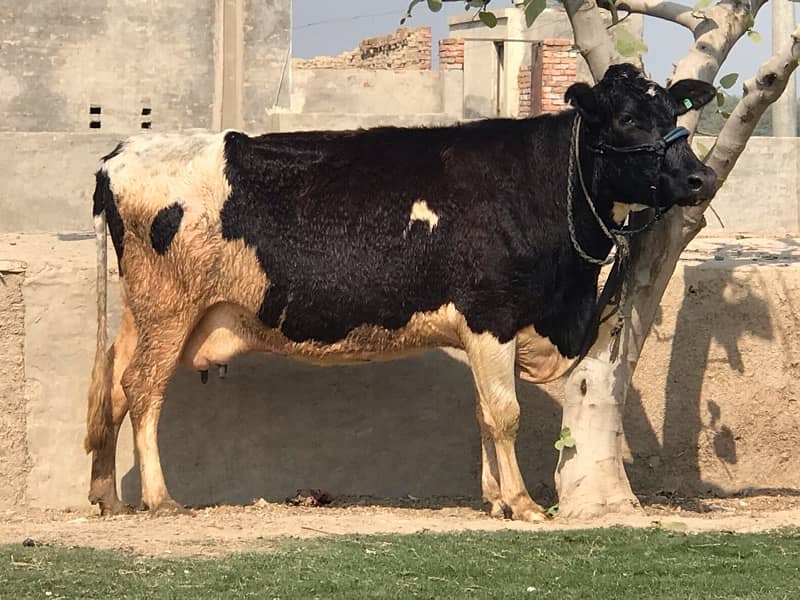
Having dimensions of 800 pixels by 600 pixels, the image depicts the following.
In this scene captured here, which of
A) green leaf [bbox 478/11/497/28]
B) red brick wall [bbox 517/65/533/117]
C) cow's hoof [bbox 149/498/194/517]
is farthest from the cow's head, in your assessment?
red brick wall [bbox 517/65/533/117]

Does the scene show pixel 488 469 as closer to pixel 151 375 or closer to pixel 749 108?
pixel 151 375

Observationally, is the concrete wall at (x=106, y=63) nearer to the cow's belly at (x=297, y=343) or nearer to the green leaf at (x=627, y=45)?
the cow's belly at (x=297, y=343)

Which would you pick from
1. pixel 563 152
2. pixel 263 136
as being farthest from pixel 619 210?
pixel 263 136

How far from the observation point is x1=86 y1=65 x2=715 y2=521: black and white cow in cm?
913

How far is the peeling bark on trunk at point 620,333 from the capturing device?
923 centimetres

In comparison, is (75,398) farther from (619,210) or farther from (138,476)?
(619,210)

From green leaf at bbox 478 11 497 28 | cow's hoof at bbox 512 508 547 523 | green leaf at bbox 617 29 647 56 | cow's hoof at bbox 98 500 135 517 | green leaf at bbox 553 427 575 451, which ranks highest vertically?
green leaf at bbox 478 11 497 28

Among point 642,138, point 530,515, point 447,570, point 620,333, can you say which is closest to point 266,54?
point 620,333

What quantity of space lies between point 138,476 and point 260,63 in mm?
11448

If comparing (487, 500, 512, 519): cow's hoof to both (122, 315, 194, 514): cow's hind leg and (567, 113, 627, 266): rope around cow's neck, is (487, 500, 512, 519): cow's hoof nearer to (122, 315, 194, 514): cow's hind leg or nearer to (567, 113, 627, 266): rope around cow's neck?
(567, 113, 627, 266): rope around cow's neck

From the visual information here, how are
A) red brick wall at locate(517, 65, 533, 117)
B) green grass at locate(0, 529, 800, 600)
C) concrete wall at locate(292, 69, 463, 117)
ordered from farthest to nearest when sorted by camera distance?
concrete wall at locate(292, 69, 463, 117), red brick wall at locate(517, 65, 533, 117), green grass at locate(0, 529, 800, 600)

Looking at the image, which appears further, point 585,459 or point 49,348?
point 49,348

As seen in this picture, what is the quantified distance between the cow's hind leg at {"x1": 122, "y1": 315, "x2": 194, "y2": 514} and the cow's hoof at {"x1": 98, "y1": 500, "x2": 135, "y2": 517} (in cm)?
19

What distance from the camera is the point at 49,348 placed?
10.0m
